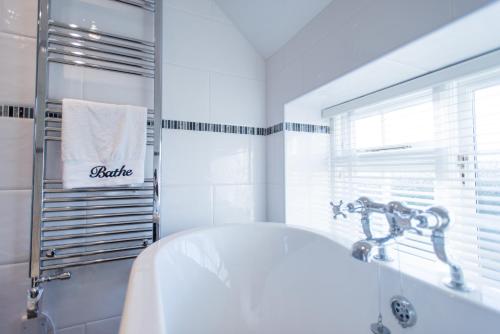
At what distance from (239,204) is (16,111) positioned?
1.13m

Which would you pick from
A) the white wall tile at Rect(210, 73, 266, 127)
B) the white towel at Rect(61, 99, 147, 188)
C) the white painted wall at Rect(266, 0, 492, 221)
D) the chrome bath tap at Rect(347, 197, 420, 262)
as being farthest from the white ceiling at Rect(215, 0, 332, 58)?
the chrome bath tap at Rect(347, 197, 420, 262)

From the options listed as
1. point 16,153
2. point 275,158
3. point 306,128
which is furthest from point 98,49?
point 306,128

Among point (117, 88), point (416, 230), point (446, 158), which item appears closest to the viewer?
point (416, 230)

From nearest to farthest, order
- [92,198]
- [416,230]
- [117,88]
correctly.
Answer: [416,230] < [92,198] < [117,88]

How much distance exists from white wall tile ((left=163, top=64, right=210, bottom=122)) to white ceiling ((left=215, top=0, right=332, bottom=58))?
0.40 m

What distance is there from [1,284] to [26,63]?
91 cm

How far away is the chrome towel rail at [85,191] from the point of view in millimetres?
963

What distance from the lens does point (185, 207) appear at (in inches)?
→ 51.8

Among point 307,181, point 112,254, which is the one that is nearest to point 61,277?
point 112,254

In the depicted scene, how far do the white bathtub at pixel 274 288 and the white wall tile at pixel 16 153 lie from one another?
651 millimetres

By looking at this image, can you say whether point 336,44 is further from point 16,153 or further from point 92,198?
point 16,153

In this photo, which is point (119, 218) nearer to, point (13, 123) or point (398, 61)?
point (13, 123)

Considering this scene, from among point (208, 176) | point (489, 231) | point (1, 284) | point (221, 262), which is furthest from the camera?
point (208, 176)

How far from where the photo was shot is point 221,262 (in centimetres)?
107
